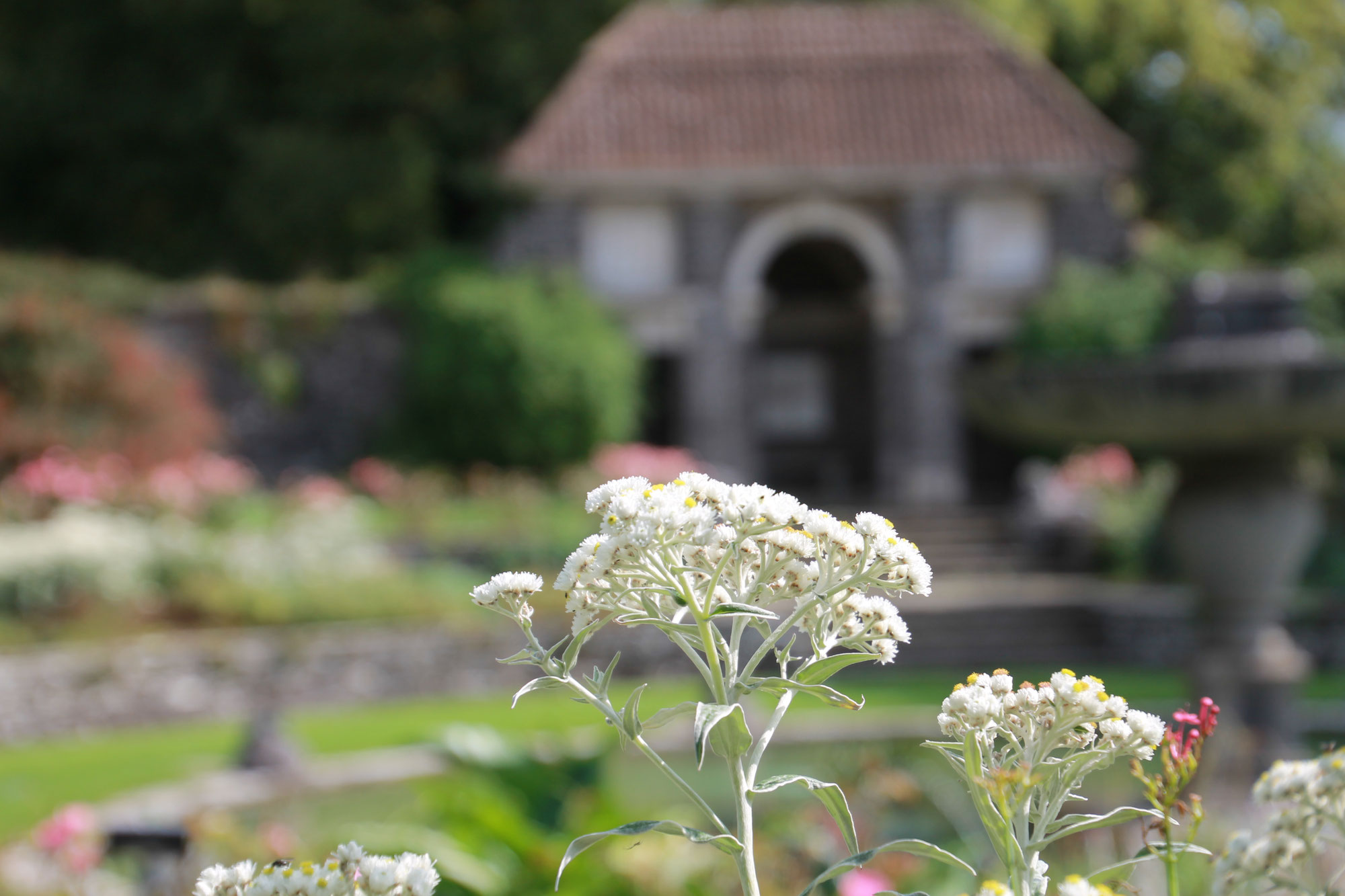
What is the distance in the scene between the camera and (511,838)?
3135mm

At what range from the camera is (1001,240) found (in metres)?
18.2

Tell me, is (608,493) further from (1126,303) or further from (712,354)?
(1126,303)

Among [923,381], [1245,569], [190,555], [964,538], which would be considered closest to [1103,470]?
[964,538]

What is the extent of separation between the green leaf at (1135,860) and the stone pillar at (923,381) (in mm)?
16430

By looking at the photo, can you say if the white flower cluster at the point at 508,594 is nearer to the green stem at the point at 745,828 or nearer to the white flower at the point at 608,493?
the white flower at the point at 608,493

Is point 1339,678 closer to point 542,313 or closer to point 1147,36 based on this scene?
point 542,313

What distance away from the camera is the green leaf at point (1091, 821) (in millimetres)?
1169

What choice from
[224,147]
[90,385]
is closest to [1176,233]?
[224,147]

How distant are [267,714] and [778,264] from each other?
16.1 metres

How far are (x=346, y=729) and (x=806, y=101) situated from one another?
11.9 metres

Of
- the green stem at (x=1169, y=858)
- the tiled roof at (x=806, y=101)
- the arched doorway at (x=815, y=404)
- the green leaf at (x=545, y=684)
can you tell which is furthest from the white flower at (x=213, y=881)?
the arched doorway at (x=815, y=404)

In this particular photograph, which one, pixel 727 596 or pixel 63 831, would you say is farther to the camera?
pixel 63 831

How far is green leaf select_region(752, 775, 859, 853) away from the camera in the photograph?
3.81ft

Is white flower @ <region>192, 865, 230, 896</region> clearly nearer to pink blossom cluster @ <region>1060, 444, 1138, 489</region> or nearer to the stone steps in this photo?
the stone steps
